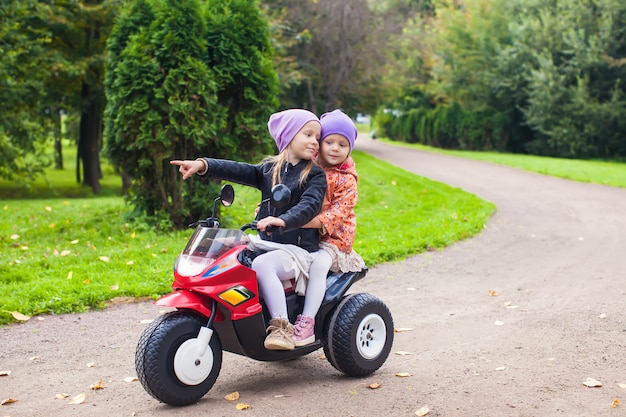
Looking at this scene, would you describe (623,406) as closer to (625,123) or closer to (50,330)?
(50,330)

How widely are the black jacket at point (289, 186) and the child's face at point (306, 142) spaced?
83mm

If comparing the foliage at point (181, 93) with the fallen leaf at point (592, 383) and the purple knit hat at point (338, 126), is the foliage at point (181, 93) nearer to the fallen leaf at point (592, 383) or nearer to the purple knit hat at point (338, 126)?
the purple knit hat at point (338, 126)

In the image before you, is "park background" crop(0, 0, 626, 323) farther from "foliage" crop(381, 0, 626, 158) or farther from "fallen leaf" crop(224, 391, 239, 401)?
"fallen leaf" crop(224, 391, 239, 401)

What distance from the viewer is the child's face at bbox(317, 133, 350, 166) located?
15.1ft

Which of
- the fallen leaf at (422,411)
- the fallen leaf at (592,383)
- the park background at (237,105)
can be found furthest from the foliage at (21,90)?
the fallen leaf at (592,383)

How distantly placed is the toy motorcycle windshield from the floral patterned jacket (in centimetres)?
69

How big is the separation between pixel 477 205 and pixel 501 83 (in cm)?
2120

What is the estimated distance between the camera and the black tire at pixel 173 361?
13.1 feet

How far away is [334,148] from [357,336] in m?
1.20

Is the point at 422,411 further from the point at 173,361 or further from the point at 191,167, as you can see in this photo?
the point at 191,167

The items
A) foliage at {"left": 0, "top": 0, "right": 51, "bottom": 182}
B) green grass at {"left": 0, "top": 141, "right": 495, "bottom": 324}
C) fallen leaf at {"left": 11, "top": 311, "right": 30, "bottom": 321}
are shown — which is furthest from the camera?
foliage at {"left": 0, "top": 0, "right": 51, "bottom": 182}

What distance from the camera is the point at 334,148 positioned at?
4602mm

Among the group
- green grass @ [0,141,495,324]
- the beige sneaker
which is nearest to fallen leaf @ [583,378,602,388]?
the beige sneaker

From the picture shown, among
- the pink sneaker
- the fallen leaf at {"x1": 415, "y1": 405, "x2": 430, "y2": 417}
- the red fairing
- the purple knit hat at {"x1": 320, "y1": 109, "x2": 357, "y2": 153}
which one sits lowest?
the fallen leaf at {"x1": 415, "y1": 405, "x2": 430, "y2": 417}
